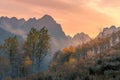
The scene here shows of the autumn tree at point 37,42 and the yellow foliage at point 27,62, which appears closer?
the autumn tree at point 37,42

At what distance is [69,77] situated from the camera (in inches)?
A: 890

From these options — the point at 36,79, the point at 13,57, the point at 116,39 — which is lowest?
the point at 36,79

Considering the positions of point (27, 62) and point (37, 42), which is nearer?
point (37, 42)

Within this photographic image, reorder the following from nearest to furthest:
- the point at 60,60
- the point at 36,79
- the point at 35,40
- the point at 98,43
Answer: the point at 36,79 → the point at 35,40 → the point at 60,60 → the point at 98,43

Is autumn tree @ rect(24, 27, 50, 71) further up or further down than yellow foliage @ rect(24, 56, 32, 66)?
further up

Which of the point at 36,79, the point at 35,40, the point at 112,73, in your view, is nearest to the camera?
the point at 112,73

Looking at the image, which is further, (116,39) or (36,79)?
(116,39)

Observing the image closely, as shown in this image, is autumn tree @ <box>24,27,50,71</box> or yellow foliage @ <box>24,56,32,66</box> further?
yellow foliage @ <box>24,56,32,66</box>

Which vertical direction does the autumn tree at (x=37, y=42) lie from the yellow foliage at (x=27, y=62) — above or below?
above

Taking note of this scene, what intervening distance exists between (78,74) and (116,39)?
13783 centimetres

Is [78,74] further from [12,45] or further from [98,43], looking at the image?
[98,43]

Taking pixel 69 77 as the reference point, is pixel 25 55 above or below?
above

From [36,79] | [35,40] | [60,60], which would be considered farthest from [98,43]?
[36,79]

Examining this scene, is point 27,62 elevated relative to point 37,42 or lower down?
lower down
